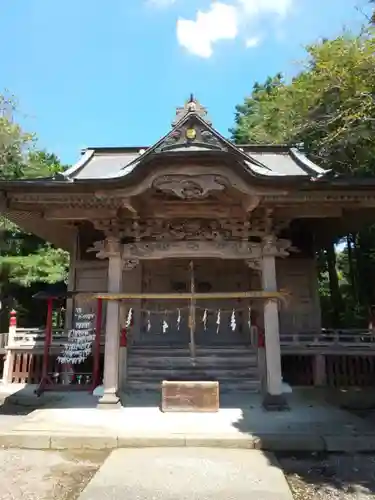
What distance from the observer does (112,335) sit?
8.16 meters

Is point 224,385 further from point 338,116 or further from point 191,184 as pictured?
point 338,116

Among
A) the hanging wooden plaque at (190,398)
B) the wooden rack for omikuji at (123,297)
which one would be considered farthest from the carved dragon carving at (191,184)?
the hanging wooden plaque at (190,398)

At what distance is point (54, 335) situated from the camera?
39.4ft

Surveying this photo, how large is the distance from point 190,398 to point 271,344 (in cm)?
199

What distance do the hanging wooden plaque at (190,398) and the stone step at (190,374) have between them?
2058 millimetres

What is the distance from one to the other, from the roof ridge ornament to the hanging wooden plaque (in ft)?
18.9

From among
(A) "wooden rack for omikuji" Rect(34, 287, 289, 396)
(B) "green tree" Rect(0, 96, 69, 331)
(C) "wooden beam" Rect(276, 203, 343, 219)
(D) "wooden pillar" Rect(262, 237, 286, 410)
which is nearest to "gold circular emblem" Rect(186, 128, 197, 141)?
(C) "wooden beam" Rect(276, 203, 343, 219)

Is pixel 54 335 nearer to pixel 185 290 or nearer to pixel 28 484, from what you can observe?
pixel 185 290

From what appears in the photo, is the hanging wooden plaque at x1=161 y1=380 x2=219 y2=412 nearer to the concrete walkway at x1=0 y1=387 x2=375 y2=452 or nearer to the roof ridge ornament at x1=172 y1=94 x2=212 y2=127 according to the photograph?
the concrete walkway at x1=0 y1=387 x2=375 y2=452

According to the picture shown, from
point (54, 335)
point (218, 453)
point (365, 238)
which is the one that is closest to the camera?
point (218, 453)

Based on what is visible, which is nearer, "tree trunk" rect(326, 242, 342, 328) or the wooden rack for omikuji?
the wooden rack for omikuji

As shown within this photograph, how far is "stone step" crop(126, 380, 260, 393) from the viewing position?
9344mm

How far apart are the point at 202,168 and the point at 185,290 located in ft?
18.3

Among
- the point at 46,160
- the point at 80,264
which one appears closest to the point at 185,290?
the point at 80,264
